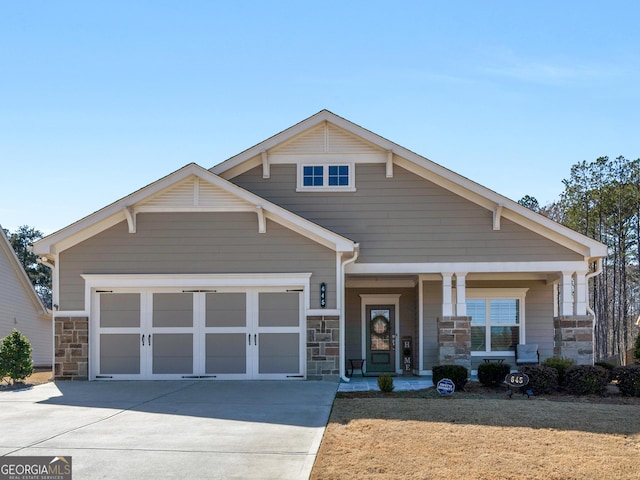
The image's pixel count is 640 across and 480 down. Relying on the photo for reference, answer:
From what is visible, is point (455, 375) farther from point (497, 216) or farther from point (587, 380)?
point (497, 216)

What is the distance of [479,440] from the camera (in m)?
8.31

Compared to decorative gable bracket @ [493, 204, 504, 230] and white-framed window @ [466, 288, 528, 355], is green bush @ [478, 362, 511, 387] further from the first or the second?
white-framed window @ [466, 288, 528, 355]

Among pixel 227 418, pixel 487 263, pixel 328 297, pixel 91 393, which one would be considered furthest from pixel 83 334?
pixel 487 263

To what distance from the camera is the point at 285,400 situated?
455 inches

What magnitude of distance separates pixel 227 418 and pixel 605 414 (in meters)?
5.48

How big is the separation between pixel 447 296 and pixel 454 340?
1001 millimetres

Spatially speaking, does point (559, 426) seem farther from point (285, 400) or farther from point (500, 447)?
point (285, 400)

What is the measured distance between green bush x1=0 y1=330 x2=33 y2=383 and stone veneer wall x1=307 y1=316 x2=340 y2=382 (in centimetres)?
592

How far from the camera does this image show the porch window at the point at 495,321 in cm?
1805

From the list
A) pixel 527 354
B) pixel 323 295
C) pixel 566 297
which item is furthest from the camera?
pixel 527 354

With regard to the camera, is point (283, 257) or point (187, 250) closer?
point (283, 257)

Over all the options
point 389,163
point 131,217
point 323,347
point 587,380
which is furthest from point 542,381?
point 131,217

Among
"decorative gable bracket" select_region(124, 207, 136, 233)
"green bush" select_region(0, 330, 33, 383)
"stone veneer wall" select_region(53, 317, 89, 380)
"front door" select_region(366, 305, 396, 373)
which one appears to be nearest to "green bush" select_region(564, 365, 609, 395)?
"front door" select_region(366, 305, 396, 373)

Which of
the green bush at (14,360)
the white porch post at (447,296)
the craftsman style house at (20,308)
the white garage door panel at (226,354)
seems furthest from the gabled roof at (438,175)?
the craftsman style house at (20,308)
